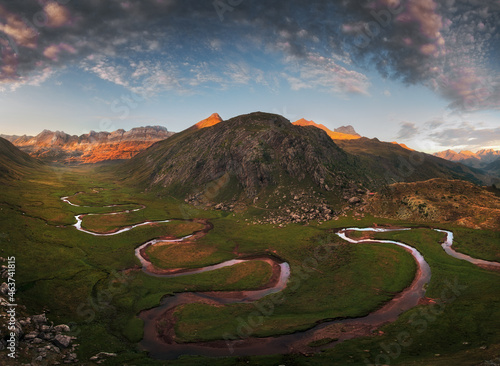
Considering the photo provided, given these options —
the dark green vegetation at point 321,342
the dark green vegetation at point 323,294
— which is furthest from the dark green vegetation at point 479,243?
the dark green vegetation at point 321,342

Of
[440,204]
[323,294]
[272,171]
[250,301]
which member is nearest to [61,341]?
[250,301]

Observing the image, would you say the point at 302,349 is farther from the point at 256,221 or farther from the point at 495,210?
the point at 495,210

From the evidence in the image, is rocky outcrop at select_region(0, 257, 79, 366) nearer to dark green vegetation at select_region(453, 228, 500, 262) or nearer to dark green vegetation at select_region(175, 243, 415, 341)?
dark green vegetation at select_region(175, 243, 415, 341)

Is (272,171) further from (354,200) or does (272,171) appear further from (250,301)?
(250,301)

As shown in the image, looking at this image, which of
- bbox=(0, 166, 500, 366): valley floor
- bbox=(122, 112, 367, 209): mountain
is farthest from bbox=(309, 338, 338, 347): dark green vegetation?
bbox=(122, 112, 367, 209): mountain

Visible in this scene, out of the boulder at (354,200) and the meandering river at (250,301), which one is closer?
the meandering river at (250,301)

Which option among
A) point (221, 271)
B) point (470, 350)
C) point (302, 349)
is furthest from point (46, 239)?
point (470, 350)

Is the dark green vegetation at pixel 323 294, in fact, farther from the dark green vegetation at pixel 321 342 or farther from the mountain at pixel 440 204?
the mountain at pixel 440 204
